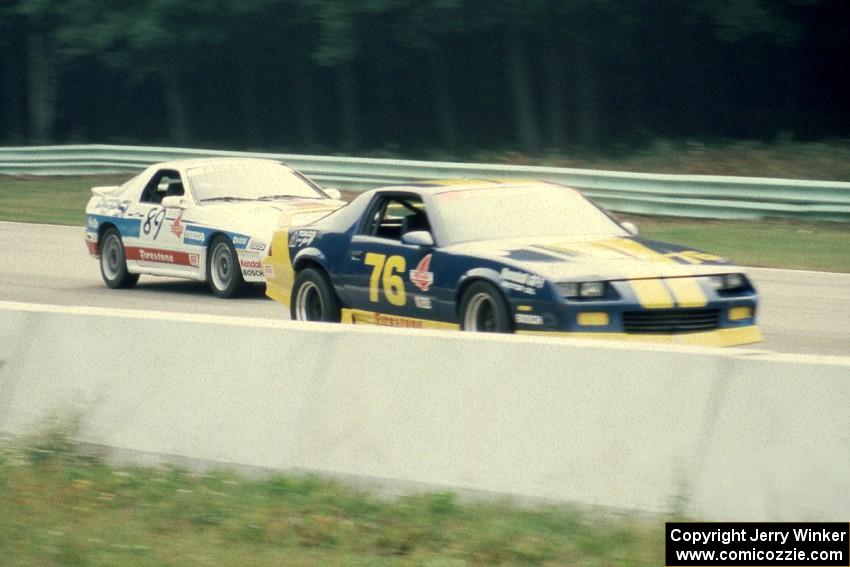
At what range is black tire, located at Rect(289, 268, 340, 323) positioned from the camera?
10820 millimetres

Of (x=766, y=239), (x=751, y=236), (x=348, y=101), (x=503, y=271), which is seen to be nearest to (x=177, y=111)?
(x=348, y=101)

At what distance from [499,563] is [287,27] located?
3564cm

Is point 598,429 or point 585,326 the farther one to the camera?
point 585,326

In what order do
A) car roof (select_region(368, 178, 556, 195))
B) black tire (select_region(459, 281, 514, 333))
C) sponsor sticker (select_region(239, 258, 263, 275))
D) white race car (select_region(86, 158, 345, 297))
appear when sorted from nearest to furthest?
1. black tire (select_region(459, 281, 514, 333))
2. car roof (select_region(368, 178, 556, 195))
3. sponsor sticker (select_region(239, 258, 263, 275))
4. white race car (select_region(86, 158, 345, 297))

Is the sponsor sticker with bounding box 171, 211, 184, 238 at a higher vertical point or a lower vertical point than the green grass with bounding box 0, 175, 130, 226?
higher

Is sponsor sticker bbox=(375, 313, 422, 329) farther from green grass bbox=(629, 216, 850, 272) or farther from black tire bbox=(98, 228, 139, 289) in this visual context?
green grass bbox=(629, 216, 850, 272)

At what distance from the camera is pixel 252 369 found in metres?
6.58

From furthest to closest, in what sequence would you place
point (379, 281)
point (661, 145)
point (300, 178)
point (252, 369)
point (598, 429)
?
point (661, 145)
point (300, 178)
point (379, 281)
point (252, 369)
point (598, 429)

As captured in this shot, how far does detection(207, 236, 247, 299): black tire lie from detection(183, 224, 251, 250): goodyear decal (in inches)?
2.6

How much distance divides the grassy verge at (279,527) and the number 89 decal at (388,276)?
12.2ft

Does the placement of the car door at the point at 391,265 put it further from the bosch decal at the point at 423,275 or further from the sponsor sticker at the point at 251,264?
the sponsor sticker at the point at 251,264

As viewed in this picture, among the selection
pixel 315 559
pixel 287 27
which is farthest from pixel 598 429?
pixel 287 27

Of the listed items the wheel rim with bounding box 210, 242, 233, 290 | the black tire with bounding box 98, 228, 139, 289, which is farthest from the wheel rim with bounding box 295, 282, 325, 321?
the black tire with bounding box 98, 228, 139, 289

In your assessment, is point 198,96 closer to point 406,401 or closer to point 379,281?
point 379,281
